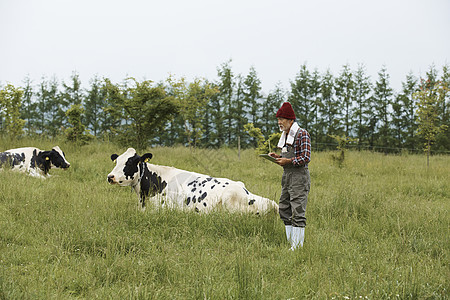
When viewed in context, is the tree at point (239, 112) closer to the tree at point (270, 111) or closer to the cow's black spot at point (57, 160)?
the tree at point (270, 111)

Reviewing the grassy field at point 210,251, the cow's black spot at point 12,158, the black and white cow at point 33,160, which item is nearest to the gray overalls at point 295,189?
the grassy field at point 210,251

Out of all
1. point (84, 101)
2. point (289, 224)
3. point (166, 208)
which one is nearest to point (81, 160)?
point (166, 208)

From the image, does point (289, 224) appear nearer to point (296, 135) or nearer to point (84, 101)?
point (296, 135)

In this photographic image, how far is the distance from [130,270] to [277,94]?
3325cm

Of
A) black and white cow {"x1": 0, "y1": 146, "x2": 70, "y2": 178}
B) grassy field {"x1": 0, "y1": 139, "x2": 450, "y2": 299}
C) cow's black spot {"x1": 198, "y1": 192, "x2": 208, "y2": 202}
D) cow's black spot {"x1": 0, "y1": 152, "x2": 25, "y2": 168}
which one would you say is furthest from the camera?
black and white cow {"x1": 0, "y1": 146, "x2": 70, "y2": 178}

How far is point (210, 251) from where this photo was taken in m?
4.08

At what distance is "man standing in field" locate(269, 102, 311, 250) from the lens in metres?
4.25

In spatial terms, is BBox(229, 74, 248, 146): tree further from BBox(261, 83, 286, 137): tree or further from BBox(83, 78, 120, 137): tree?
BBox(83, 78, 120, 137): tree

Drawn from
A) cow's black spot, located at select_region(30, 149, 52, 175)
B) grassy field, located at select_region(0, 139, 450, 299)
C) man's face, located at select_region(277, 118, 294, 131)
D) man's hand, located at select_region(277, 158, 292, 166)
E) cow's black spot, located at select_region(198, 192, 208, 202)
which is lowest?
grassy field, located at select_region(0, 139, 450, 299)

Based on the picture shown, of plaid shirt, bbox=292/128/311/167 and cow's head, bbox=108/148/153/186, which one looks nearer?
plaid shirt, bbox=292/128/311/167

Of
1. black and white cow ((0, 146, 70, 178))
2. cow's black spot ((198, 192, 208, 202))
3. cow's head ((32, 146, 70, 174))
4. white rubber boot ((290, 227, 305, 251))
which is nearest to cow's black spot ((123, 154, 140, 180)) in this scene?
cow's black spot ((198, 192, 208, 202))

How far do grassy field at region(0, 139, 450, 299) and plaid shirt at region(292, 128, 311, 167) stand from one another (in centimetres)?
101

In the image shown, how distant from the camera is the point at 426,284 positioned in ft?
10.3

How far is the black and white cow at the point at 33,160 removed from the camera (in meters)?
9.29
